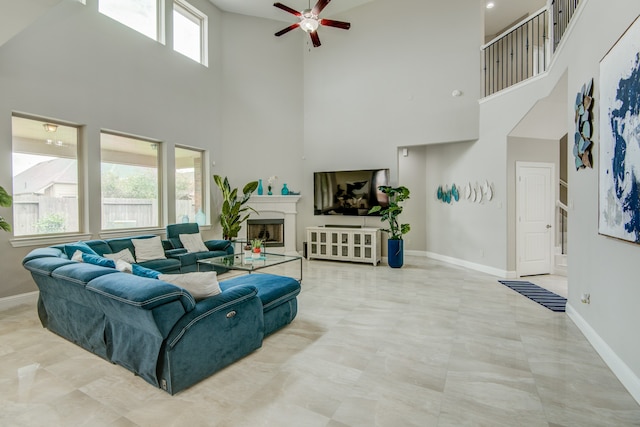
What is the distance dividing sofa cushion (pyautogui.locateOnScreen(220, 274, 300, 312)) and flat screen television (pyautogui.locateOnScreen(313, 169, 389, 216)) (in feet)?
13.2

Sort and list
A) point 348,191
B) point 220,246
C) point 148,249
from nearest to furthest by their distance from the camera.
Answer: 1. point 148,249
2. point 220,246
3. point 348,191

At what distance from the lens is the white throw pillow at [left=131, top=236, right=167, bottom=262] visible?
496 centimetres

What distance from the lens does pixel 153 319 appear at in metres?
2.06

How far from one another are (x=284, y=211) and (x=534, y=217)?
5188mm

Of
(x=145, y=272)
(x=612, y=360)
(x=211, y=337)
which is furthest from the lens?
(x=145, y=272)

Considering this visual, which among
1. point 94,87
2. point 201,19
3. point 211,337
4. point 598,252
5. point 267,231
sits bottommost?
point 211,337

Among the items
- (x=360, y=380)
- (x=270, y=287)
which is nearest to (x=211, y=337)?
(x=270, y=287)

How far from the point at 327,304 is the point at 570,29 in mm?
4314

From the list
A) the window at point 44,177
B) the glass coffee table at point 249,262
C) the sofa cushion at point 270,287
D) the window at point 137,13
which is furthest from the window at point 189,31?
the sofa cushion at point 270,287

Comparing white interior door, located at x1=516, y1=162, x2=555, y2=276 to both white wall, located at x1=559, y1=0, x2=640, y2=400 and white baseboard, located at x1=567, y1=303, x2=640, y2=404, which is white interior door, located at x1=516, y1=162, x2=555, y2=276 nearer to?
white wall, located at x1=559, y1=0, x2=640, y2=400

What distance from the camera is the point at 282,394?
2.19 metres

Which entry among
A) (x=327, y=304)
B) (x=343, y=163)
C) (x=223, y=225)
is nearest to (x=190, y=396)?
(x=327, y=304)

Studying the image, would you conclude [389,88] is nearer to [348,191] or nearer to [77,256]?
[348,191]

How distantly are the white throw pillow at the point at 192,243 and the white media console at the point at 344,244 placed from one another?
2.57 meters
